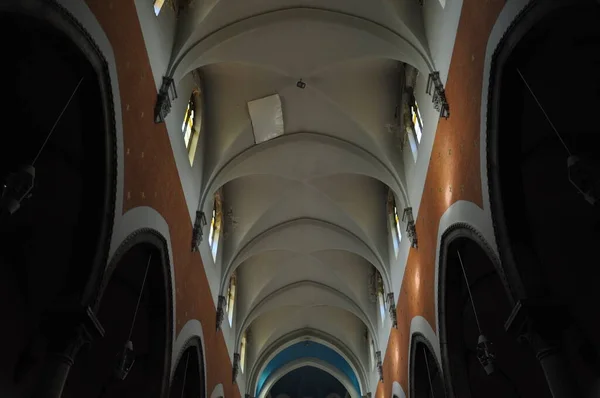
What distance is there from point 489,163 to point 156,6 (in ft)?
17.6

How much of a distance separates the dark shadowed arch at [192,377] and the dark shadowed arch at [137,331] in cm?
152

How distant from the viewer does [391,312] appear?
12.6 metres

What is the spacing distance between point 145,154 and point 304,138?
5437mm

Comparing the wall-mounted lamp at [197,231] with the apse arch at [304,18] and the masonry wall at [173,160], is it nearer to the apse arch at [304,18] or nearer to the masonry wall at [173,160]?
the masonry wall at [173,160]

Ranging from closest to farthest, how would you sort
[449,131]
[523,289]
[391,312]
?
1. [523,289]
2. [449,131]
3. [391,312]

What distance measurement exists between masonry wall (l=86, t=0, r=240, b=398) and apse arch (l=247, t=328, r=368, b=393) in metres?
9.03

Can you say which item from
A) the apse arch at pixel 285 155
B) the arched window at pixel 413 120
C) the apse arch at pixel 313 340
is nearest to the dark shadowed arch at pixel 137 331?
the apse arch at pixel 285 155

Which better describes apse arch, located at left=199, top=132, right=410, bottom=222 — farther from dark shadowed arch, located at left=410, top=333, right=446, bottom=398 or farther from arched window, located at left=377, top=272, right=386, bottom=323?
arched window, located at left=377, top=272, right=386, bottom=323

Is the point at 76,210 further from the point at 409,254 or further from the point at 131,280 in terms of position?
the point at 409,254

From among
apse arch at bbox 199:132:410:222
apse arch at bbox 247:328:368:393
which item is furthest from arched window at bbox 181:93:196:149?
apse arch at bbox 247:328:368:393

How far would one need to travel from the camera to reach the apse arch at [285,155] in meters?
11.1

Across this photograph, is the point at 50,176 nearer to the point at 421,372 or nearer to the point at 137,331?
the point at 137,331

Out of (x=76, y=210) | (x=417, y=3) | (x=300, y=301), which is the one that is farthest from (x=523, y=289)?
(x=300, y=301)

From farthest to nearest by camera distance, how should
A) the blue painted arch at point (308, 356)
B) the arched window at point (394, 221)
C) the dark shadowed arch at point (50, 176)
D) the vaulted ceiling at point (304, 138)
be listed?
1. the blue painted arch at point (308, 356)
2. the arched window at point (394, 221)
3. the vaulted ceiling at point (304, 138)
4. the dark shadowed arch at point (50, 176)
